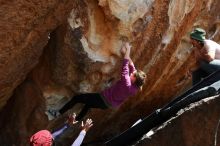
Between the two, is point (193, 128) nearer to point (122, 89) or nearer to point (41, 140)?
point (122, 89)

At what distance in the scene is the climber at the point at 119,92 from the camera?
682 cm

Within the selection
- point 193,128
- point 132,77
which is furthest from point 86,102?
point 193,128

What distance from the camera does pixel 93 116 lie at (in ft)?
29.0

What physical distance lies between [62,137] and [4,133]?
1.05 m

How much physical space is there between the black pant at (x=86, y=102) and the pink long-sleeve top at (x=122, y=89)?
0.39 feet

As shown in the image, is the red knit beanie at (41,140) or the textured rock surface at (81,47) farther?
the textured rock surface at (81,47)

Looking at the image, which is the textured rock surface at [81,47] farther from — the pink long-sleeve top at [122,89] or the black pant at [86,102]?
the pink long-sleeve top at [122,89]

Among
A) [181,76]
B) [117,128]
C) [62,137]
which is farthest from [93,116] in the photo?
[181,76]

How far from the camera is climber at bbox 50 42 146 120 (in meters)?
6.82

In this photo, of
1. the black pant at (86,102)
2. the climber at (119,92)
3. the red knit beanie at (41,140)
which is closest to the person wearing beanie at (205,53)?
the climber at (119,92)

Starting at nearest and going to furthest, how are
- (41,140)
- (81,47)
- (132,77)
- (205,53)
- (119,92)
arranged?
(41,140)
(205,53)
(132,77)
(119,92)
(81,47)

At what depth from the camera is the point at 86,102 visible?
7656mm

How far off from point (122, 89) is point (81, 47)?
934 mm

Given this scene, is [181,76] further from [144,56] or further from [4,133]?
[4,133]
